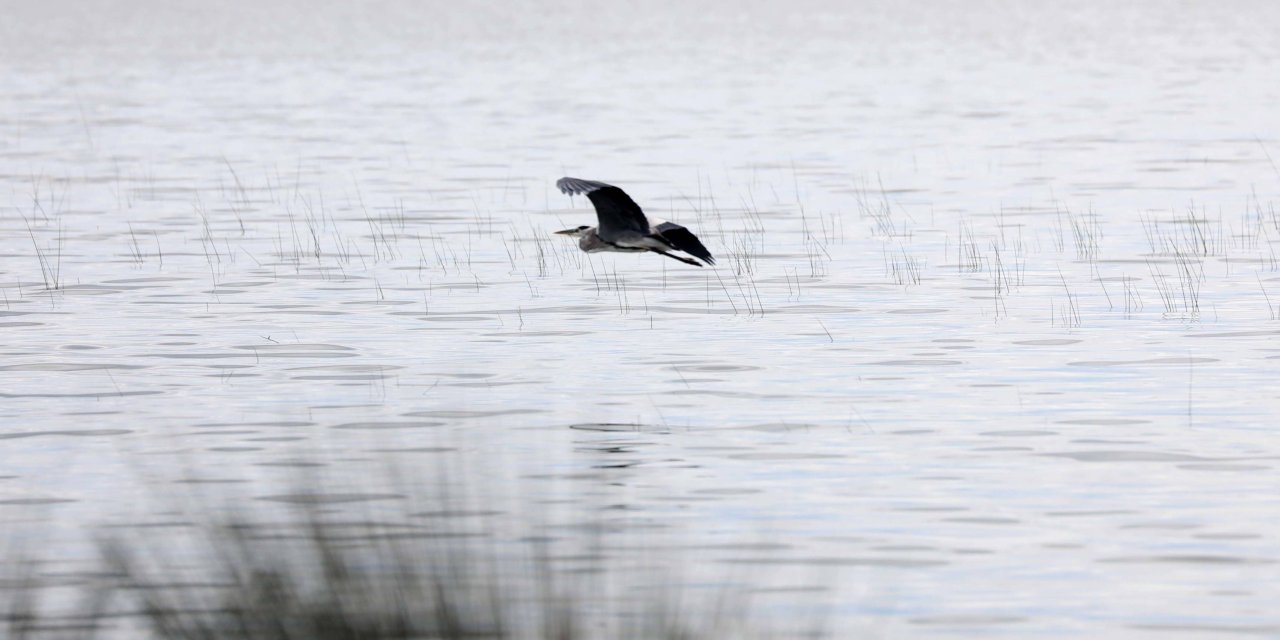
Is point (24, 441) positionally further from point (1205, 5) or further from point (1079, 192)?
point (1205, 5)

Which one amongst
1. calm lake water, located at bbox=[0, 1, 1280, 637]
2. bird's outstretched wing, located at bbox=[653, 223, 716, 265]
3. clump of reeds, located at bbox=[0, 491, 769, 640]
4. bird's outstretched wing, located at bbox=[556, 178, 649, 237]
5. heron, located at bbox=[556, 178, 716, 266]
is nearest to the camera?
clump of reeds, located at bbox=[0, 491, 769, 640]

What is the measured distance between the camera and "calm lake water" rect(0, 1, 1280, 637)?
11.3 metres

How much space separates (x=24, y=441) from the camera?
14.3 meters

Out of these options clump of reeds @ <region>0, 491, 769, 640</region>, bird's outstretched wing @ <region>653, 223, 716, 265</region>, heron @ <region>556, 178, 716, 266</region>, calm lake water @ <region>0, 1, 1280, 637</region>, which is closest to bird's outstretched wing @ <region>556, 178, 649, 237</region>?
heron @ <region>556, 178, 716, 266</region>

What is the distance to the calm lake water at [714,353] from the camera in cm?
1129

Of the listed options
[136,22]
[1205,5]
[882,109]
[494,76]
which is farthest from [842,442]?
[1205,5]

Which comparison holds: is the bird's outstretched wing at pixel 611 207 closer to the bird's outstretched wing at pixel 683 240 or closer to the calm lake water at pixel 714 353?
the bird's outstretched wing at pixel 683 240

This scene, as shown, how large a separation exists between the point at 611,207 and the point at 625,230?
47 cm

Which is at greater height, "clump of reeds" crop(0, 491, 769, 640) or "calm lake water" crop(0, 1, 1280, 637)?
"clump of reeds" crop(0, 491, 769, 640)

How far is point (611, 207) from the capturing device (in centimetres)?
1900

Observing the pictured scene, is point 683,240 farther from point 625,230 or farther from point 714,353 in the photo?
point 625,230

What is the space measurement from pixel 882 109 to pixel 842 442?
3863 centimetres

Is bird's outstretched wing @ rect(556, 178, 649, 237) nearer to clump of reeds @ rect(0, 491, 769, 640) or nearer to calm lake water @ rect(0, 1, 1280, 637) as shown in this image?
calm lake water @ rect(0, 1, 1280, 637)

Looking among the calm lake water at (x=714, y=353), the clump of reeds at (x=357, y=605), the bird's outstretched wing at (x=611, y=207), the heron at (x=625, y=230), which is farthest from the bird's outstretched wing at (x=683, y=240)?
Result: the clump of reeds at (x=357, y=605)
